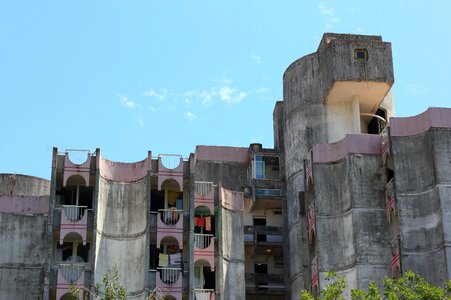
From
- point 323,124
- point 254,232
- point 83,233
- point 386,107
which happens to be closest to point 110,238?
point 83,233

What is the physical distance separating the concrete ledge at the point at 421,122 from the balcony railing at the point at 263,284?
14916mm

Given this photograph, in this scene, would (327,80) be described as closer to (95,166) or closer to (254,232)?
(254,232)

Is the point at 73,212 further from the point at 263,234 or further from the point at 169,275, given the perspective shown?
the point at 263,234

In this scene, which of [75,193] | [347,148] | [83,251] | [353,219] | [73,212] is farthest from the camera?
[75,193]

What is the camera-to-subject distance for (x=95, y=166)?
6116 cm

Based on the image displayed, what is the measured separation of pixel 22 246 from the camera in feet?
198

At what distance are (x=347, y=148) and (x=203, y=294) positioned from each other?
12838 millimetres

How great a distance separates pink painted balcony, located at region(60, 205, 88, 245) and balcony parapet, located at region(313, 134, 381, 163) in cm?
1509

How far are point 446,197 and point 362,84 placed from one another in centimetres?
1232

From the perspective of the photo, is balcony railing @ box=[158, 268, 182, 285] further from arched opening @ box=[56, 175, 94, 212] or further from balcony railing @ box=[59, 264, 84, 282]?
arched opening @ box=[56, 175, 94, 212]

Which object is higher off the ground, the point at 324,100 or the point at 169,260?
the point at 324,100

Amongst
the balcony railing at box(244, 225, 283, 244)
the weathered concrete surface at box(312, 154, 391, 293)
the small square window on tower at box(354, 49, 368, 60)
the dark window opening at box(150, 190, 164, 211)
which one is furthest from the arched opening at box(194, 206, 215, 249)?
the small square window on tower at box(354, 49, 368, 60)

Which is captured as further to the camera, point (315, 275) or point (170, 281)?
point (315, 275)

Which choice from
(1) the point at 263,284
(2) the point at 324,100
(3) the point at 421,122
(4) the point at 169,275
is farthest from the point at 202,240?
(3) the point at 421,122
